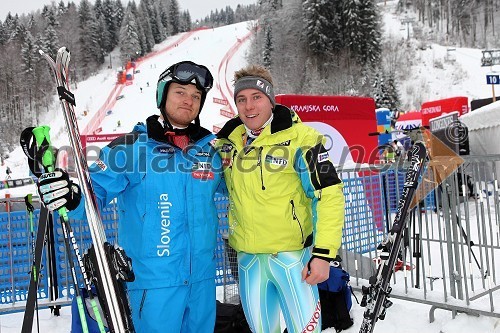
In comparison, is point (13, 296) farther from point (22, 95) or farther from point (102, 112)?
point (22, 95)

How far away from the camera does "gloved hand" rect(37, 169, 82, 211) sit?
Answer: 1.76 m

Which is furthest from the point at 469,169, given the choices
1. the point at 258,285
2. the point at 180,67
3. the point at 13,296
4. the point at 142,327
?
the point at 13,296

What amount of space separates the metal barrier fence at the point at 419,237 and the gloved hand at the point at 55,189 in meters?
1.97

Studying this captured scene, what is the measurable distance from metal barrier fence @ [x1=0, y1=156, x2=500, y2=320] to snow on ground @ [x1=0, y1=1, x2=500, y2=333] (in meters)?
0.19

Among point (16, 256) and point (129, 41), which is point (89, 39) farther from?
point (16, 256)

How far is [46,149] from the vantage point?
6.15 ft

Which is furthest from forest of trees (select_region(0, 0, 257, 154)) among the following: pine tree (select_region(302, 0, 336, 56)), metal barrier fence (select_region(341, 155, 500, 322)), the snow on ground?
metal barrier fence (select_region(341, 155, 500, 322))

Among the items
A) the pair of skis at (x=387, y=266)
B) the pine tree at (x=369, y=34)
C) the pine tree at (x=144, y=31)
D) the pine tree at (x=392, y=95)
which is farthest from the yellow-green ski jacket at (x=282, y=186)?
the pine tree at (x=144, y=31)

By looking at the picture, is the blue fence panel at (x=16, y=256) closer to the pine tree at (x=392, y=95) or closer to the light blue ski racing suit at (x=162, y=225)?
the light blue ski racing suit at (x=162, y=225)

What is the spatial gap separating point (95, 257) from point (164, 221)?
42 cm

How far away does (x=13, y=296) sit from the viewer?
4.40m

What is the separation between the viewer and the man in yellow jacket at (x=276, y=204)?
2354 millimetres

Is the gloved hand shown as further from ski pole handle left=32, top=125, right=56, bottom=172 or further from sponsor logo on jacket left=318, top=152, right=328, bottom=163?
sponsor logo on jacket left=318, top=152, right=328, bottom=163

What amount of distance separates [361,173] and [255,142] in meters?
2.80
